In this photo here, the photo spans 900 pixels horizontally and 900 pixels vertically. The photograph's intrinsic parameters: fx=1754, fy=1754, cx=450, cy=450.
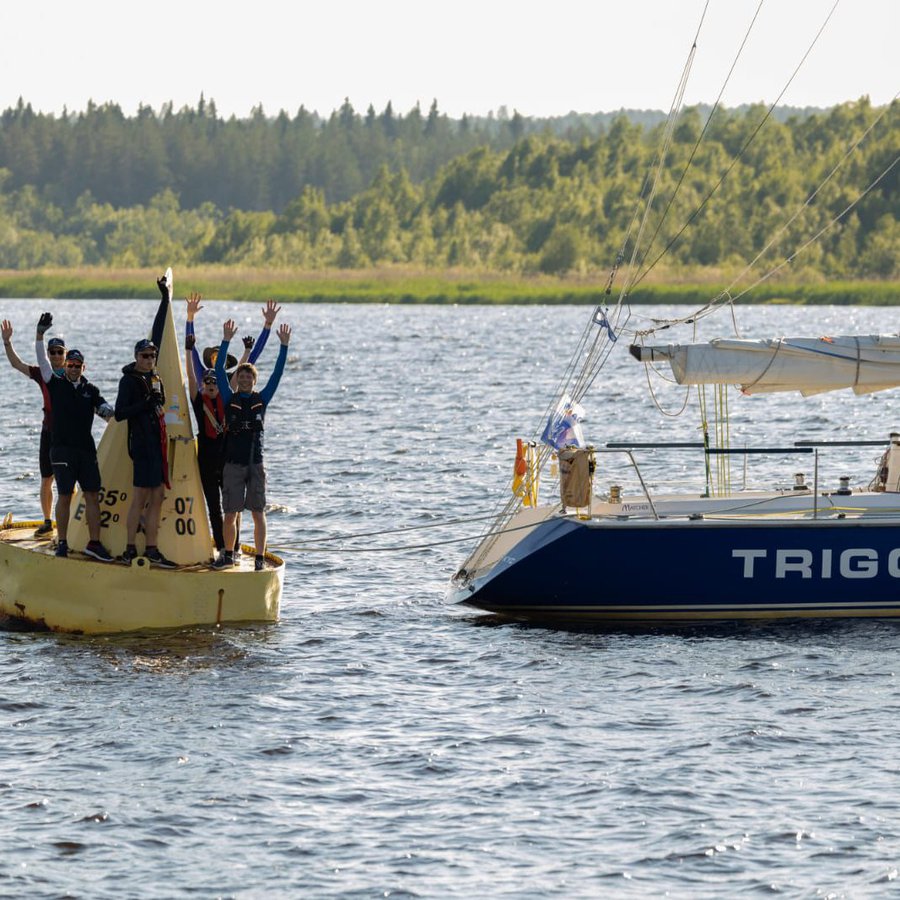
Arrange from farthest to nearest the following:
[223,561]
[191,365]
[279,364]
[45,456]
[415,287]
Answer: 1. [415,287]
2. [45,456]
3. [223,561]
4. [191,365]
5. [279,364]

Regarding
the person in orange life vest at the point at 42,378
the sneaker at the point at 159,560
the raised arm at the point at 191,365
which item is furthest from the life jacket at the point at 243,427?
the person in orange life vest at the point at 42,378

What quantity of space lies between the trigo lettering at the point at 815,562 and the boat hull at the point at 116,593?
4381 millimetres

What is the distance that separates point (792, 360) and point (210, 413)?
215 inches

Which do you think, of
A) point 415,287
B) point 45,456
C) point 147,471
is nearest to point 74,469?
point 147,471

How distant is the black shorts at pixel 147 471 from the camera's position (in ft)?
48.4

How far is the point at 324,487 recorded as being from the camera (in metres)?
26.5

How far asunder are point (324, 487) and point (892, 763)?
15.4m

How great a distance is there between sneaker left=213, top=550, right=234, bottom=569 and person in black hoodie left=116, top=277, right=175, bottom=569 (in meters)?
0.59

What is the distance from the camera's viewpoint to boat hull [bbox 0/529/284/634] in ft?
48.8

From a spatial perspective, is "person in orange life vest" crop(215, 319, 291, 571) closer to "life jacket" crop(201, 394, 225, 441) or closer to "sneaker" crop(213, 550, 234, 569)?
"life jacket" crop(201, 394, 225, 441)

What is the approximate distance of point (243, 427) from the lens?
14875mm

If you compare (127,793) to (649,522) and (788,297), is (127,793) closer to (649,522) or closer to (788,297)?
(649,522)

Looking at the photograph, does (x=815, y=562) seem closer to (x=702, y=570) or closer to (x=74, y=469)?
(x=702, y=570)

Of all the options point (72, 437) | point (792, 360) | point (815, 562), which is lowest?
point (815, 562)
